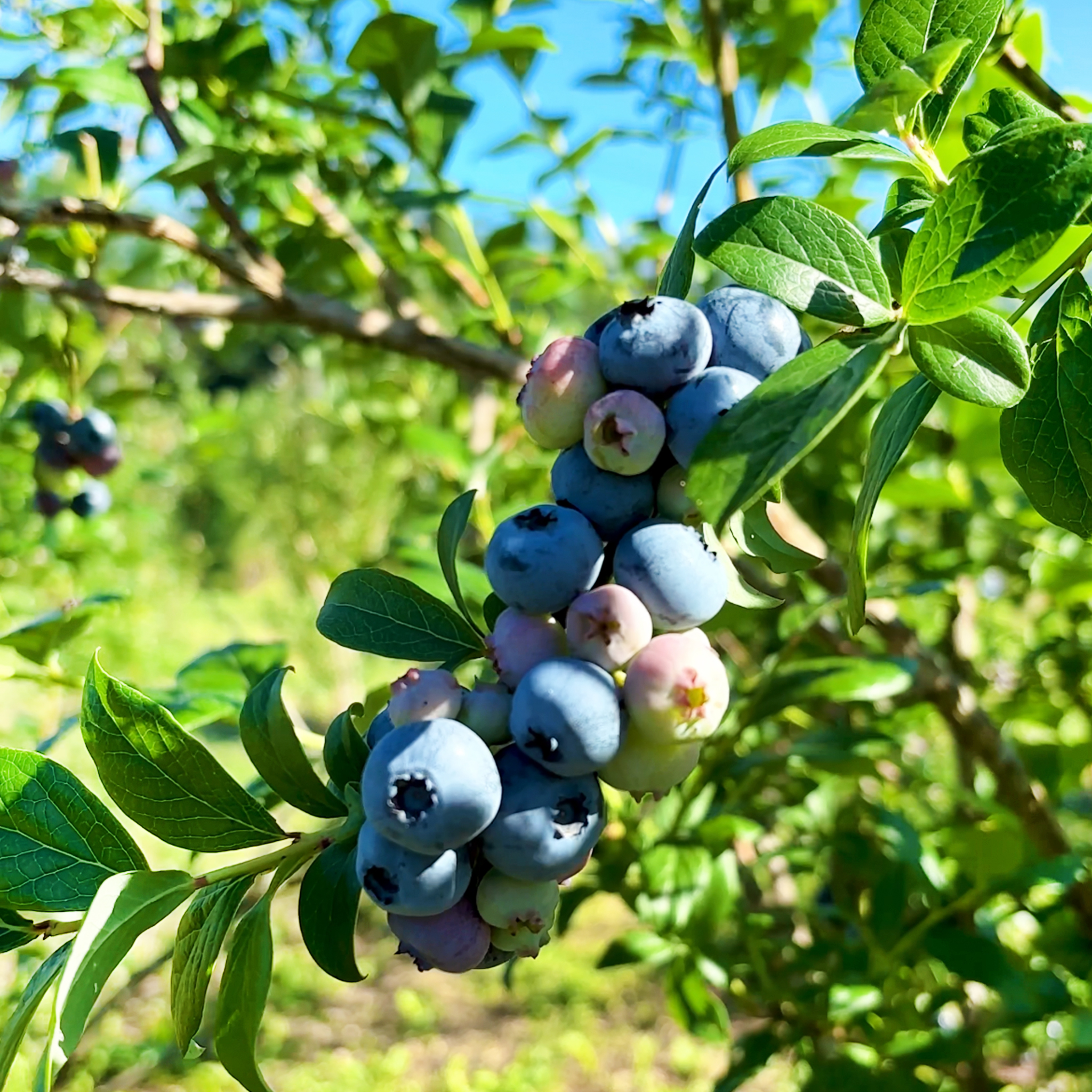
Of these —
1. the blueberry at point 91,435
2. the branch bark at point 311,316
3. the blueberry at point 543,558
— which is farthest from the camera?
the blueberry at point 91,435

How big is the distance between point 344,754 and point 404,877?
9cm

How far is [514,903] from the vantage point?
0.46 m

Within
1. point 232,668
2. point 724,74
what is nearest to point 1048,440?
point 232,668

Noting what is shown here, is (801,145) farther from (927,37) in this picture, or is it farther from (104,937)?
(104,937)

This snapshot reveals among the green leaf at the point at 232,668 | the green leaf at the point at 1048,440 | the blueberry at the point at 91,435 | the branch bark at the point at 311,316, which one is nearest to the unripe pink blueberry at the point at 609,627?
the green leaf at the point at 1048,440

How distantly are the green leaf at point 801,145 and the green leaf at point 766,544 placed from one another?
0.51 feet

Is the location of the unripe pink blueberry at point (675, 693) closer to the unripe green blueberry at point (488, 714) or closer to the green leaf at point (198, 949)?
the unripe green blueberry at point (488, 714)

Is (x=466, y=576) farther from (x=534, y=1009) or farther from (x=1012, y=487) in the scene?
(x=534, y=1009)

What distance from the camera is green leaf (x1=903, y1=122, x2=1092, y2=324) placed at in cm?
37

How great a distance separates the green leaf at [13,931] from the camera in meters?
0.50

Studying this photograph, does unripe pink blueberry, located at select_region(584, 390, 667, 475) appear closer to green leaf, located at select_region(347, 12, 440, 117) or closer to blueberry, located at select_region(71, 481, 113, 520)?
green leaf, located at select_region(347, 12, 440, 117)

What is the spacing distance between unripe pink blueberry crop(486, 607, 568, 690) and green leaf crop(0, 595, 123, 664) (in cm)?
58

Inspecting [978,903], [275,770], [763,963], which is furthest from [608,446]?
[763,963]

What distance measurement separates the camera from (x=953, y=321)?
0.45 metres
